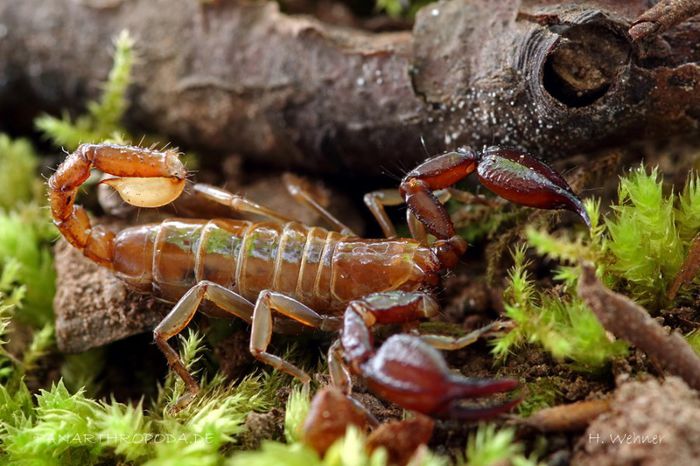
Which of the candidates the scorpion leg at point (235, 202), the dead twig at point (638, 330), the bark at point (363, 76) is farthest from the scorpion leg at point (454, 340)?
the scorpion leg at point (235, 202)

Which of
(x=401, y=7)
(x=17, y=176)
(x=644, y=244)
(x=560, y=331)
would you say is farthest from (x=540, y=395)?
(x=17, y=176)

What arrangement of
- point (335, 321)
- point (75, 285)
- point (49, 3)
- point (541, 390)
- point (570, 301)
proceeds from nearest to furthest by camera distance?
point (541, 390) < point (570, 301) < point (335, 321) < point (75, 285) < point (49, 3)

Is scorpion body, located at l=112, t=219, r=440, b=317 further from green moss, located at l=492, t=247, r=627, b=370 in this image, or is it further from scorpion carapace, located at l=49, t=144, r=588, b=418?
green moss, located at l=492, t=247, r=627, b=370

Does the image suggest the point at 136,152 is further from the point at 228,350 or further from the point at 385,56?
the point at 385,56

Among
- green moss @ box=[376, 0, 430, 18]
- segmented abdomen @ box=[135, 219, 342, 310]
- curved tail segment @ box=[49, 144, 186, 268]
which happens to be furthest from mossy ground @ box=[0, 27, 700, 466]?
green moss @ box=[376, 0, 430, 18]

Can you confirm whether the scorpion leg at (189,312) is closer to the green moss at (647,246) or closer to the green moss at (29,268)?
the green moss at (29,268)

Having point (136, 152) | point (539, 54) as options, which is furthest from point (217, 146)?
point (539, 54)

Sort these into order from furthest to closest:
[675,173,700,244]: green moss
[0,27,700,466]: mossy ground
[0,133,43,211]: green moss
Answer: [0,133,43,211]: green moss < [675,173,700,244]: green moss < [0,27,700,466]: mossy ground
